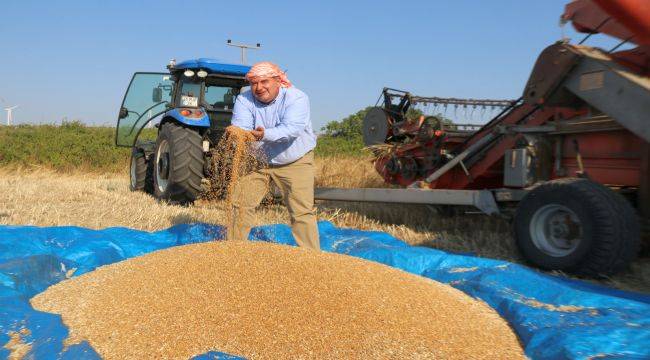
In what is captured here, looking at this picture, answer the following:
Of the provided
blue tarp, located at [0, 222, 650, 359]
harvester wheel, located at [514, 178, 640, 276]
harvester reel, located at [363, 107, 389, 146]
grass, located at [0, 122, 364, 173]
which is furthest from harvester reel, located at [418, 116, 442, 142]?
grass, located at [0, 122, 364, 173]

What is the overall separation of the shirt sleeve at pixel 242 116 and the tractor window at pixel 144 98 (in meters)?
3.54

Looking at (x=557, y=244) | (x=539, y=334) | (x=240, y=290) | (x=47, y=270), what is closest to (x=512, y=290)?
(x=539, y=334)

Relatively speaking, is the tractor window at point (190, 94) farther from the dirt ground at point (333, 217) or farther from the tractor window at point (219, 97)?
the dirt ground at point (333, 217)

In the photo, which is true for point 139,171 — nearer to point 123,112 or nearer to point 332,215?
point 123,112

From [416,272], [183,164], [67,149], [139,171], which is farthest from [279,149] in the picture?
[67,149]

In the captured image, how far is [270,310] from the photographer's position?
233cm

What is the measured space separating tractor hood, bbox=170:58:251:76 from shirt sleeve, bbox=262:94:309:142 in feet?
10.4

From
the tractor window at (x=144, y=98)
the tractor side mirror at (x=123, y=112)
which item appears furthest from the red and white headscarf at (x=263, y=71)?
the tractor side mirror at (x=123, y=112)

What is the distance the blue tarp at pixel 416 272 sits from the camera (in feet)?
6.62

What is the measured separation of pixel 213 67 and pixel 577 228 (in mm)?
4399

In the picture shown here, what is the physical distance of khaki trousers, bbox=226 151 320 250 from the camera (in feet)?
12.3

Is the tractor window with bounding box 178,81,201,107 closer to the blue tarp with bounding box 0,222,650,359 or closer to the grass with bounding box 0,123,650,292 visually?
the grass with bounding box 0,123,650,292

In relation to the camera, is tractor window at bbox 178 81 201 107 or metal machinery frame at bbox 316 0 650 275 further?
tractor window at bbox 178 81 201 107

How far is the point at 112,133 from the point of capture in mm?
Result: 15602
